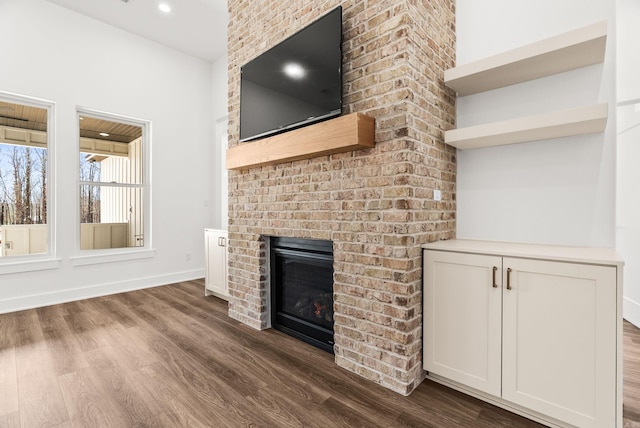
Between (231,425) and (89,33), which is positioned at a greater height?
(89,33)

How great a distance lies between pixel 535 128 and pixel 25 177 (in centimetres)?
508

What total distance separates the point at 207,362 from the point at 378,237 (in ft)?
4.99

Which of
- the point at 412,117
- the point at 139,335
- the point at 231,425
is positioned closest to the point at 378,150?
the point at 412,117

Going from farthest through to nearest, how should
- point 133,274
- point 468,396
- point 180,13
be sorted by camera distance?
point 133,274
point 180,13
point 468,396

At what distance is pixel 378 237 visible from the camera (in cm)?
200

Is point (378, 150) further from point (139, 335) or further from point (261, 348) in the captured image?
point (139, 335)

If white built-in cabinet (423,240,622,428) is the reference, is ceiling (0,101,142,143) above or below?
above

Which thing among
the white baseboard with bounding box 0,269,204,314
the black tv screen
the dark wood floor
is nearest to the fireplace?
Answer: the dark wood floor

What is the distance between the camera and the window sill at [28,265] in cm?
353

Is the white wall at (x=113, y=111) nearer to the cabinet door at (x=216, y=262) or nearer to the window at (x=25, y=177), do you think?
the window at (x=25, y=177)

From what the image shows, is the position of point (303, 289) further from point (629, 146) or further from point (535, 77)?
point (629, 146)

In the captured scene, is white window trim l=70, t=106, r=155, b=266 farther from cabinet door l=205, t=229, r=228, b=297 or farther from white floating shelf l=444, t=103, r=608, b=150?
white floating shelf l=444, t=103, r=608, b=150

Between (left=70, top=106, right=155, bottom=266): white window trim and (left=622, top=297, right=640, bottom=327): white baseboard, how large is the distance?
558 cm

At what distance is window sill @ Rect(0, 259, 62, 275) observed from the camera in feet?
11.6
